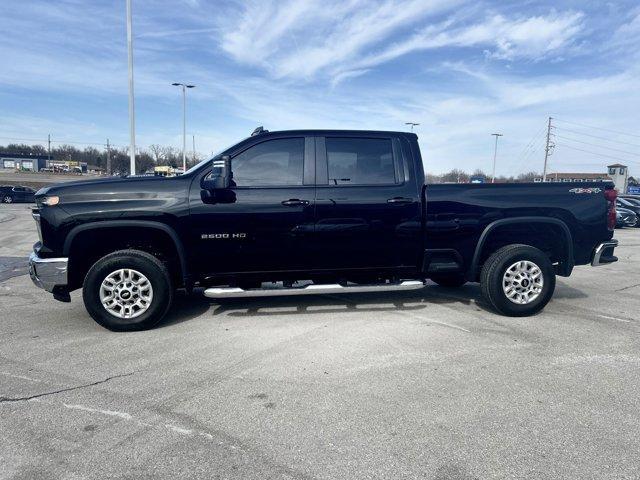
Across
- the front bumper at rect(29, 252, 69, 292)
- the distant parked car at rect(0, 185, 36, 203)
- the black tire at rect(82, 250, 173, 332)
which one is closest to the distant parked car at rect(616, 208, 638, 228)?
the black tire at rect(82, 250, 173, 332)

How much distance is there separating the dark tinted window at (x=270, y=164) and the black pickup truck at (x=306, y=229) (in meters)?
0.01

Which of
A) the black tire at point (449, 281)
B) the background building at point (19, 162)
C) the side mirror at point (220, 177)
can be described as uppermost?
the background building at point (19, 162)

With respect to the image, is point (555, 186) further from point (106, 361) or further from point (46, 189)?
point (46, 189)

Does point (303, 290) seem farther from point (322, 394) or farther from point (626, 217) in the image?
point (626, 217)

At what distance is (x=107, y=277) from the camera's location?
4.70 metres

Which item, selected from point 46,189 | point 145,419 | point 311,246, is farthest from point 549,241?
point 46,189

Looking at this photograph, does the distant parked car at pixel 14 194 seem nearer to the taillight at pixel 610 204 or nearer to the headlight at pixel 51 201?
the headlight at pixel 51 201

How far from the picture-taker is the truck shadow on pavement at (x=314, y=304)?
5512mm

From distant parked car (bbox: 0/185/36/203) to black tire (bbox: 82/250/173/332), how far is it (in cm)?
3654

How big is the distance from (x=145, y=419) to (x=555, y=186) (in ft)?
16.2

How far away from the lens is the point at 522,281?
5352 millimetres

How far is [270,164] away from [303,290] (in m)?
1.43

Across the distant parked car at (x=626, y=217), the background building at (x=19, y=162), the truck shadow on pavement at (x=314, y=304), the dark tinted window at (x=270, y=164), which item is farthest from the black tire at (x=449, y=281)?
the background building at (x=19, y=162)

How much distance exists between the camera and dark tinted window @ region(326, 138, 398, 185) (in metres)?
5.13
